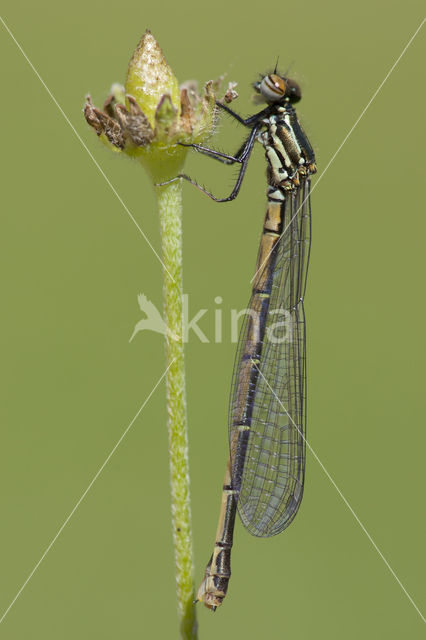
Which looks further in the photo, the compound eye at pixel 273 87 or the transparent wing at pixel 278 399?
the compound eye at pixel 273 87

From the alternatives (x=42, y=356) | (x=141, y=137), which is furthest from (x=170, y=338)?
(x=42, y=356)

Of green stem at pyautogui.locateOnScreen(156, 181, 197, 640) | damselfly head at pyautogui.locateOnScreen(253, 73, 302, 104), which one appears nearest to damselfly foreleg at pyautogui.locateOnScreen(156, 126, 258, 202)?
damselfly head at pyautogui.locateOnScreen(253, 73, 302, 104)

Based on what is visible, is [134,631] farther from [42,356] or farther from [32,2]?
[32,2]

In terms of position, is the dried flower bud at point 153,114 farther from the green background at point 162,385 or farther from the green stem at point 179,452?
the green background at point 162,385

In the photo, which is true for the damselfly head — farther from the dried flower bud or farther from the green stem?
the green stem

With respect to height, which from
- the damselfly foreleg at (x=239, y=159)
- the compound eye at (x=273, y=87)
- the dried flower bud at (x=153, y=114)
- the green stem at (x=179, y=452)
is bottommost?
the green stem at (x=179, y=452)

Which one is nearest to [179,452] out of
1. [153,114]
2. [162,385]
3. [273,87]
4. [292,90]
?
[153,114]

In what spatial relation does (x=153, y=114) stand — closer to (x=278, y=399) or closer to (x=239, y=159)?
(x=239, y=159)

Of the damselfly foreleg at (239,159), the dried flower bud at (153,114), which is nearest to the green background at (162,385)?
the damselfly foreleg at (239,159)
